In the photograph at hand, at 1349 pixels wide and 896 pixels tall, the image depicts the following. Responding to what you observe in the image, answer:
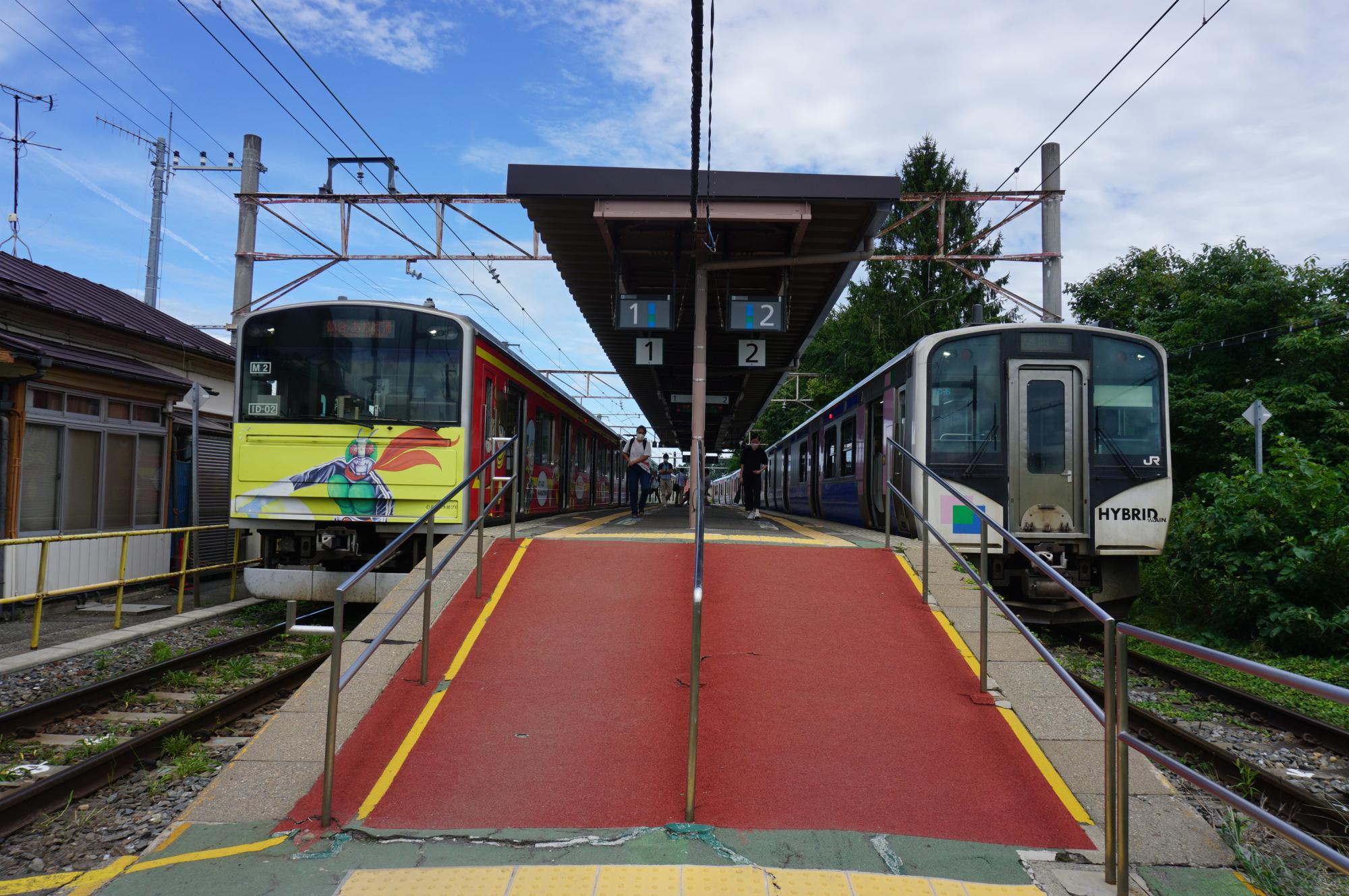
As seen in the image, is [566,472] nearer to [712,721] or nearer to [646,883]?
[712,721]

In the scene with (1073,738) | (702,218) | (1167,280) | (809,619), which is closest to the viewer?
(1073,738)

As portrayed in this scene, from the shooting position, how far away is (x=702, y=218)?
440 inches

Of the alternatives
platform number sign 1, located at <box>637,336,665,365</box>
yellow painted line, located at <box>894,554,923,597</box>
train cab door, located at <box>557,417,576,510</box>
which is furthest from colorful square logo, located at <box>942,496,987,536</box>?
train cab door, located at <box>557,417,576,510</box>

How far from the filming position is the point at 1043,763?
4547mm

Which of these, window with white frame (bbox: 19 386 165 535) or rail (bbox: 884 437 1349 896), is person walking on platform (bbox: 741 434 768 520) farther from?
rail (bbox: 884 437 1349 896)

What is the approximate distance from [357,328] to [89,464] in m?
5.72

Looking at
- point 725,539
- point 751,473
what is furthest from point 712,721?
point 751,473

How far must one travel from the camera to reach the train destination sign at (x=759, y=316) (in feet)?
41.9

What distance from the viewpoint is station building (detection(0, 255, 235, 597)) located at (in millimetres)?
10852

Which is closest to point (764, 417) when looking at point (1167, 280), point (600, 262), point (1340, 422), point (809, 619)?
point (1167, 280)

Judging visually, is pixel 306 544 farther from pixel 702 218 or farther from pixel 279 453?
pixel 702 218

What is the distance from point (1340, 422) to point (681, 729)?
1999 centimetres

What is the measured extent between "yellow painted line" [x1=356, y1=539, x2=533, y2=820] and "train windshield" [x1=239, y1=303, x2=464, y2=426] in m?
2.99

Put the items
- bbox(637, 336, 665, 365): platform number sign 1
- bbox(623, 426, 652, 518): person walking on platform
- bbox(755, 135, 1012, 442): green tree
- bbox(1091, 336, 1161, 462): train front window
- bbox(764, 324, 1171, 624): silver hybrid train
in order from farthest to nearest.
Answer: bbox(755, 135, 1012, 442): green tree
bbox(623, 426, 652, 518): person walking on platform
bbox(637, 336, 665, 365): platform number sign 1
bbox(1091, 336, 1161, 462): train front window
bbox(764, 324, 1171, 624): silver hybrid train
